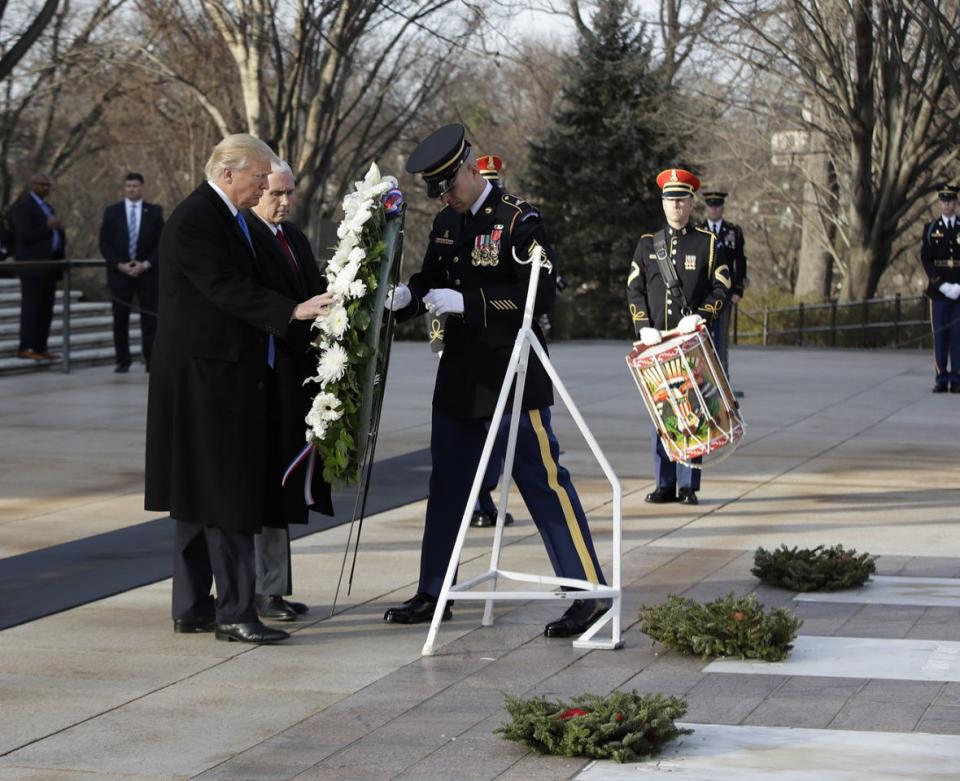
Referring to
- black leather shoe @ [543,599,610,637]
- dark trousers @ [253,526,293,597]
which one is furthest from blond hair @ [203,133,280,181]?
black leather shoe @ [543,599,610,637]

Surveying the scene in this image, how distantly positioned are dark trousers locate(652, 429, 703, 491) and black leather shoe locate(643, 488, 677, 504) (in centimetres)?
3

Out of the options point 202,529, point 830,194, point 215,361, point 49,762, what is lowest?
point 49,762

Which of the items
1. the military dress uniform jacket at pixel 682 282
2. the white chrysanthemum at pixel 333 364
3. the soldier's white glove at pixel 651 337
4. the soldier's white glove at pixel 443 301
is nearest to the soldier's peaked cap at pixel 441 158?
the soldier's white glove at pixel 443 301

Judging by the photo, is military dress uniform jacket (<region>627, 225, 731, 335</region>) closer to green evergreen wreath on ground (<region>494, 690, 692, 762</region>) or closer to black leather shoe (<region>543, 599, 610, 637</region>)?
black leather shoe (<region>543, 599, 610, 637</region>)

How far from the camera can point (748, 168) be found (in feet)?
117

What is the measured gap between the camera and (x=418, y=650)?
6758mm

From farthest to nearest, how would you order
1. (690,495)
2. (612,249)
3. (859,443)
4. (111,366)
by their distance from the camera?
(612,249) < (111,366) < (859,443) < (690,495)

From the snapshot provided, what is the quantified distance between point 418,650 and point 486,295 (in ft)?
4.65

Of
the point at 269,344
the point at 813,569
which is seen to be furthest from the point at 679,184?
the point at 269,344

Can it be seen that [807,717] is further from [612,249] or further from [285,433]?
[612,249]

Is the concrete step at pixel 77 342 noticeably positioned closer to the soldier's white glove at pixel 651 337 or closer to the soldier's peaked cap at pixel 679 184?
the soldier's peaked cap at pixel 679 184

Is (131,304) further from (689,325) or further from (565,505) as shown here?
(565,505)

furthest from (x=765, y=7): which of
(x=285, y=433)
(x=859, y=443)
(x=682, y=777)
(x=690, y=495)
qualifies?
(x=682, y=777)

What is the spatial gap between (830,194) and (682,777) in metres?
29.9
